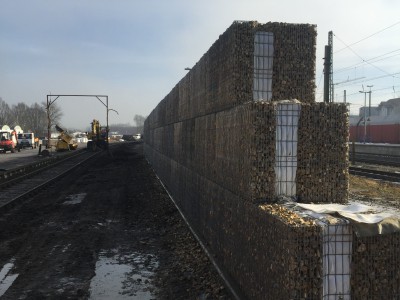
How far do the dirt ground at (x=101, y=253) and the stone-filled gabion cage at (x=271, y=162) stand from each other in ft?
2.49

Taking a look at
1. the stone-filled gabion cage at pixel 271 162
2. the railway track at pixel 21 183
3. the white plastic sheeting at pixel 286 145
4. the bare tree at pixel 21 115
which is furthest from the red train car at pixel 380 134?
the bare tree at pixel 21 115

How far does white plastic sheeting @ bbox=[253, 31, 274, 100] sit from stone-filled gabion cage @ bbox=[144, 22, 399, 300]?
0.6 inches

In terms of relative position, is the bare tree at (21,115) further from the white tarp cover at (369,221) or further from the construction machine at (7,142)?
the white tarp cover at (369,221)

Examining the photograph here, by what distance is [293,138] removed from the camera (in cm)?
558

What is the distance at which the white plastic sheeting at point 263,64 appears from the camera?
6742 millimetres

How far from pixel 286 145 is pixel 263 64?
1794 mm

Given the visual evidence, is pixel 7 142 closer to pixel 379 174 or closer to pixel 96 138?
pixel 96 138

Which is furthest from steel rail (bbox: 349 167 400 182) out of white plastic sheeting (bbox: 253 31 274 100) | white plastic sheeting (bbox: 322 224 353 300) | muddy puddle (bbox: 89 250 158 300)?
white plastic sheeting (bbox: 322 224 353 300)

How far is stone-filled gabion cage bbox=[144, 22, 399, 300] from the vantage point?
4.25 m

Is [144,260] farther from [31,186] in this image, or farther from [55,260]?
[31,186]

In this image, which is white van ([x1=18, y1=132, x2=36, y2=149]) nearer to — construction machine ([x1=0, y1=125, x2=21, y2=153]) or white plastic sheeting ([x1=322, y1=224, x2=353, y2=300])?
construction machine ([x1=0, y1=125, x2=21, y2=153])

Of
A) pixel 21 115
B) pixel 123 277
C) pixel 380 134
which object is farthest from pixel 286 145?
pixel 21 115

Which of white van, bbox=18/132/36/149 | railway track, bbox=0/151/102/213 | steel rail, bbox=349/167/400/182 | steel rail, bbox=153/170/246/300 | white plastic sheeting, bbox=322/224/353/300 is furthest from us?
white van, bbox=18/132/36/149

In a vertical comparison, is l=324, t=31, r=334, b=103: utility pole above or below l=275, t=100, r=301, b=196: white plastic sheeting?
above
